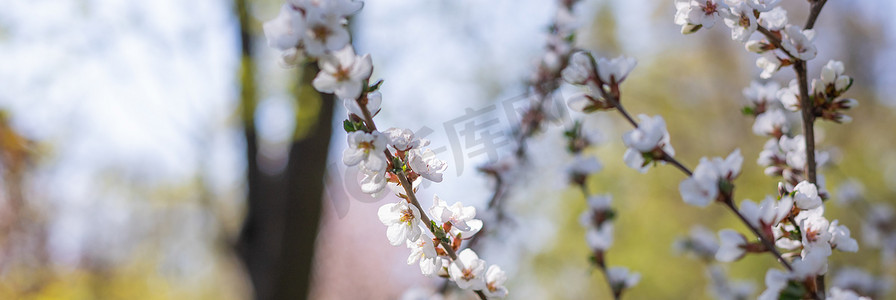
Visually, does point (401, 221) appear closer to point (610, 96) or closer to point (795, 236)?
point (610, 96)

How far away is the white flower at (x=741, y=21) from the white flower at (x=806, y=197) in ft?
0.76

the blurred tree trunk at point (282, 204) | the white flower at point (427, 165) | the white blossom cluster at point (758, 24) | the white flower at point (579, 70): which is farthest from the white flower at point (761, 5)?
the blurred tree trunk at point (282, 204)

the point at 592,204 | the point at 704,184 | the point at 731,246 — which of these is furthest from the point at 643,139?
the point at 592,204

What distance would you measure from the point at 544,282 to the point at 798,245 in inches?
246

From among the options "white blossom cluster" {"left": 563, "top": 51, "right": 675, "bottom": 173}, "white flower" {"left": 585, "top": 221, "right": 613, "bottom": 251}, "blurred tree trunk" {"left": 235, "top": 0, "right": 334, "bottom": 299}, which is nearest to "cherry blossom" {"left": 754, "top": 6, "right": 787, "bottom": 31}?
"white blossom cluster" {"left": 563, "top": 51, "right": 675, "bottom": 173}

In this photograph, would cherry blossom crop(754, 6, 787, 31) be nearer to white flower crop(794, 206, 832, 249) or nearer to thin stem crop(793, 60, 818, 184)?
thin stem crop(793, 60, 818, 184)

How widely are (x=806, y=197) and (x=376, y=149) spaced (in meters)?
0.60

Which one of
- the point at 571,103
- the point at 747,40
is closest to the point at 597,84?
the point at 571,103

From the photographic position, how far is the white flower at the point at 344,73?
65 cm

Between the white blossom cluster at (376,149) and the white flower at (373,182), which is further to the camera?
the white flower at (373,182)

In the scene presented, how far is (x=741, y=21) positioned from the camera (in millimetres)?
846

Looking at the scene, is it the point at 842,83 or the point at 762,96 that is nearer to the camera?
the point at 842,83

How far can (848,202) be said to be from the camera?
2.02 meters

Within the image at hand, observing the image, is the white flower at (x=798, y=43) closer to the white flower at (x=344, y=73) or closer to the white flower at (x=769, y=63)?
the white flower at (x=769, y=63)
